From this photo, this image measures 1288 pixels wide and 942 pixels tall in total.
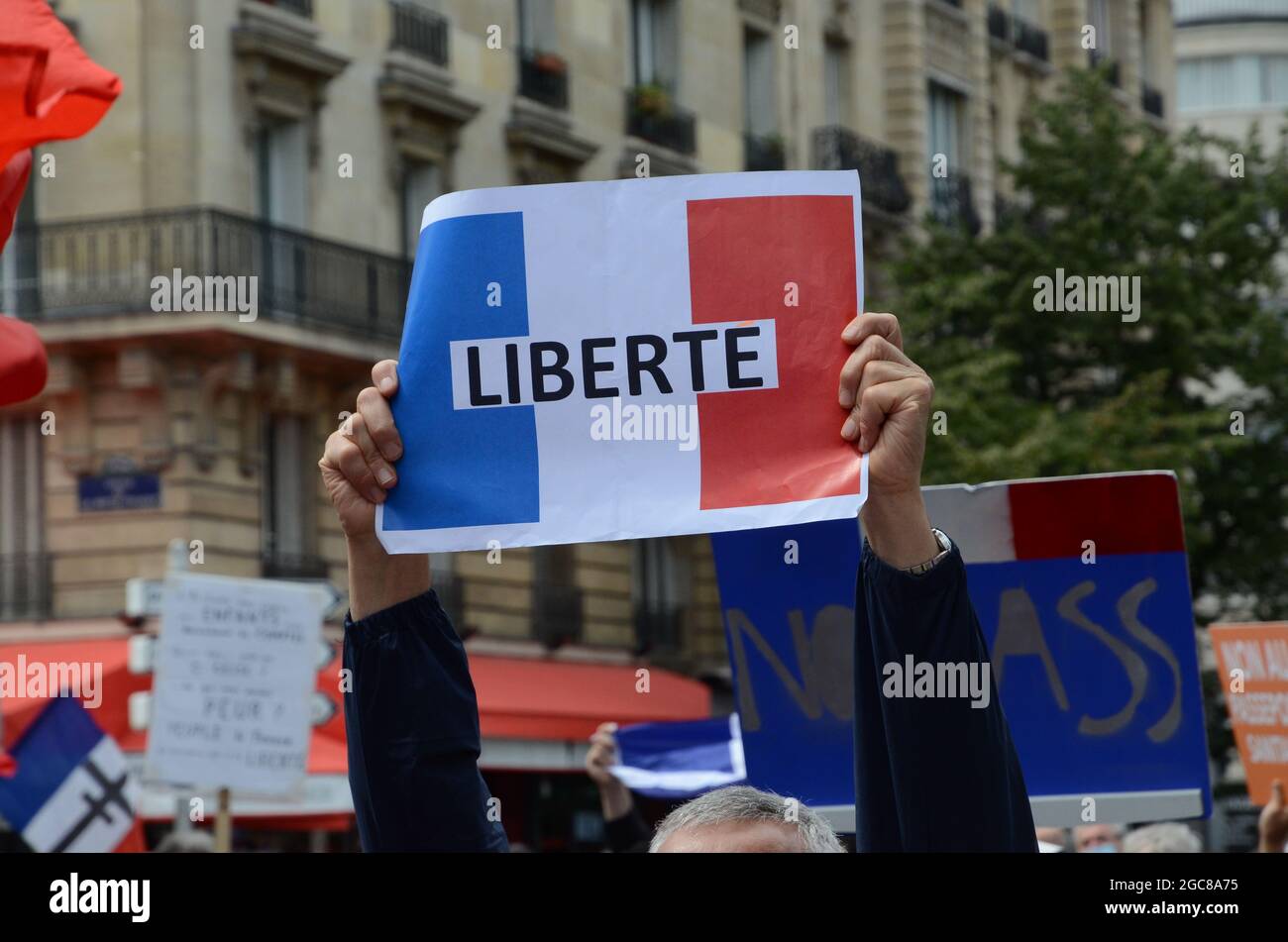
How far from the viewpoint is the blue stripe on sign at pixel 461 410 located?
2766 millimetres

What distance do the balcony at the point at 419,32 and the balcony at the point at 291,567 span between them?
18.7 feet

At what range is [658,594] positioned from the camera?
29.3m

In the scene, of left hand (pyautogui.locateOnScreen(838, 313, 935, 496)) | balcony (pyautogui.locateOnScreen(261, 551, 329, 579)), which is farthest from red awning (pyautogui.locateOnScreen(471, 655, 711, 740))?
left hand (pyautogui.locateOnScreen(838, 313, 935, 496))

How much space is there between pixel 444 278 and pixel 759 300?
39cm

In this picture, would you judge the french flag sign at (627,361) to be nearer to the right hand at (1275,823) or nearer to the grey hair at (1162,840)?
the grey hair at (1162,840)

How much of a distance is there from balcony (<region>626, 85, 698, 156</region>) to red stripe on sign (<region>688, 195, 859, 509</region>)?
26024 millimetres

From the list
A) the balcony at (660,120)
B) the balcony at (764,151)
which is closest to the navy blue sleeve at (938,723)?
the balcony at (660,120)

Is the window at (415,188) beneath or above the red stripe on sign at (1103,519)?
above

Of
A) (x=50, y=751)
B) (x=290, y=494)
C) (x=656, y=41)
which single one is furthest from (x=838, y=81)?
(x=50, y=751)

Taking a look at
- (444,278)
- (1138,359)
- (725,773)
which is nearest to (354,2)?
(1138,359)

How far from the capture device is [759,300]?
2.81m

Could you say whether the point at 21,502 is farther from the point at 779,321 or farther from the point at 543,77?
the point at 779,321

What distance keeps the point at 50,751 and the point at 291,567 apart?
38.6 ft
